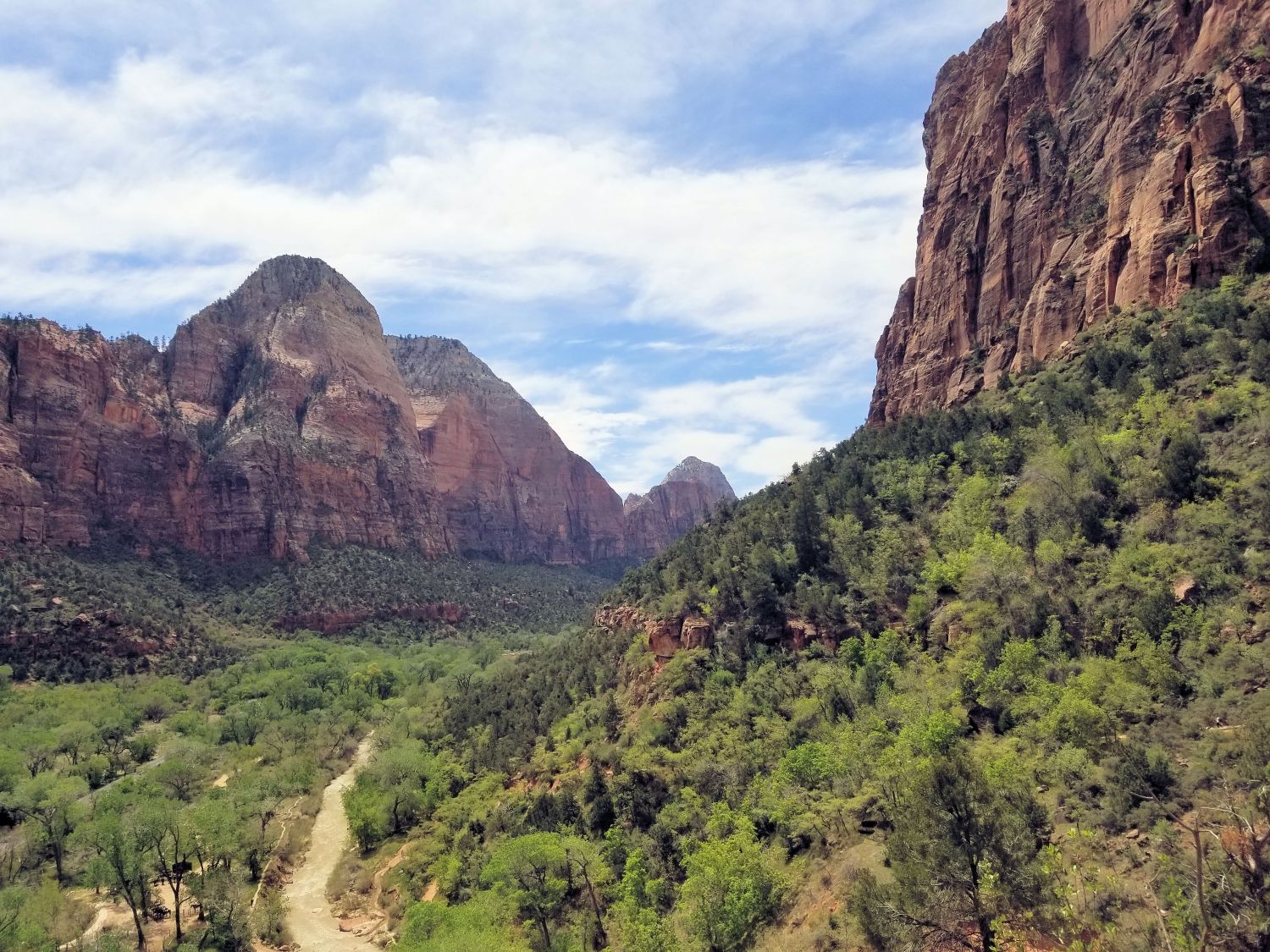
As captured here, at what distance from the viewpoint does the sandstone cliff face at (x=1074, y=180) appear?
38469 millimetres

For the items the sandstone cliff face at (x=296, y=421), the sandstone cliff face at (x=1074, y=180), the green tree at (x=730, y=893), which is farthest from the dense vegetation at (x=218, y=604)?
the green tree at (x=730, y=893)

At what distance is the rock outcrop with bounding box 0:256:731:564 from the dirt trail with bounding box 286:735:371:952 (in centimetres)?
5328

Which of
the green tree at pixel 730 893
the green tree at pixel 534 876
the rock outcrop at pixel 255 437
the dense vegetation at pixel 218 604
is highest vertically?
the rock outcrop at pixel 255 437

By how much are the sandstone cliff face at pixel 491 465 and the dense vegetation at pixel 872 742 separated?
313 feet

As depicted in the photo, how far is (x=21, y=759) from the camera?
44.1 m

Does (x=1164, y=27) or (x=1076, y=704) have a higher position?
(x=1164, y=27)

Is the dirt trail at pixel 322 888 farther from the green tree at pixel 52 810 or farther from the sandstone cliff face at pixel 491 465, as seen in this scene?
the sandstone cliff face at pixel 491 465

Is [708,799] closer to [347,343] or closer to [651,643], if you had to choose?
[651,643]

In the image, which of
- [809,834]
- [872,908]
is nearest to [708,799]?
[809,834]

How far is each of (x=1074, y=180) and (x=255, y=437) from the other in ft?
345

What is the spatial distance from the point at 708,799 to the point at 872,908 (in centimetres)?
1330

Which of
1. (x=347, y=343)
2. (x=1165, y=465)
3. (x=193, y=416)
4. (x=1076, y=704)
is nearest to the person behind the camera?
(x=1076, y=704)

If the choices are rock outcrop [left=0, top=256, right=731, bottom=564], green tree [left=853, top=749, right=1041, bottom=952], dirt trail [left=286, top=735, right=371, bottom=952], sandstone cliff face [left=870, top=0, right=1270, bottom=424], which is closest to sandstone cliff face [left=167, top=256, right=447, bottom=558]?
rock outcrop [left=0, top=256, right=731, bottom=564]

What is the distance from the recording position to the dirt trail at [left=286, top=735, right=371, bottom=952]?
31.1 meters
